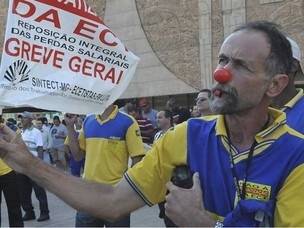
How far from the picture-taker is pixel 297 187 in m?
1.69

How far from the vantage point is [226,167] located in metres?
1.80

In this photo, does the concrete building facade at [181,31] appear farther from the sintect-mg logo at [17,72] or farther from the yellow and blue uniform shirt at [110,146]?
the sintect-mg logo at [17,72]

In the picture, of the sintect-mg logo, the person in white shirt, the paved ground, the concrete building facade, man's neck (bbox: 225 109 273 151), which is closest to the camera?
man's neck (bbox: 225 109 273 151)

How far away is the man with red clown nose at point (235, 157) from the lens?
1.72 m

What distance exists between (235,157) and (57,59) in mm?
1431

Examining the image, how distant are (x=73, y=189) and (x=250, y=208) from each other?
0.74m

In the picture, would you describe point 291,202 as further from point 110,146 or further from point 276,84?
point 110,146

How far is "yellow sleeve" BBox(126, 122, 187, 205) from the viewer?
6.31 ft

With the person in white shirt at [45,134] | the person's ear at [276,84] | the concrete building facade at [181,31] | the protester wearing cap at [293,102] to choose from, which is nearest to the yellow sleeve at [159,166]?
the person's ear at [276,84]

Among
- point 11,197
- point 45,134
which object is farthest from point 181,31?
point 11,197

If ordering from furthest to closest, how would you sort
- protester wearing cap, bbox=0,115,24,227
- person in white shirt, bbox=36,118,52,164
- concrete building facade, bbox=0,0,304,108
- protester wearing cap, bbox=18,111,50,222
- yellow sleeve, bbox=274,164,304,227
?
concrete building facade, bbox=0,0,304,108 < person in white shirt, bbox=36,118,52,164 < protester wearing cap, bbox=18,111,50,222 < protester wearing cap, bbox=0,115,24,227 < yellow sleeve, bbox=274,164,304,227

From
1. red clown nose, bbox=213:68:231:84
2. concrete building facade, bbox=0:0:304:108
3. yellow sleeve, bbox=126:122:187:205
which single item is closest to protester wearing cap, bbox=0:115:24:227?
yellow sleeve, bbox=126:122:187:205

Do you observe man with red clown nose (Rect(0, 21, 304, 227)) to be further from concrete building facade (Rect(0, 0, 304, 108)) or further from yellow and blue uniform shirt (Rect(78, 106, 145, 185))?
concrete building facade (Rect(0, 0, 304, 108))

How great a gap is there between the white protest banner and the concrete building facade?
11.6 metres
